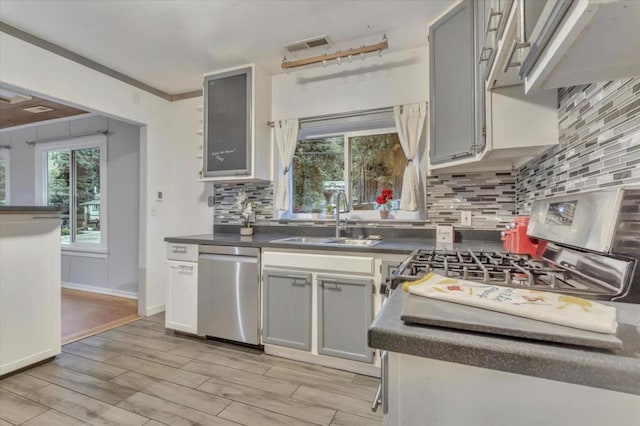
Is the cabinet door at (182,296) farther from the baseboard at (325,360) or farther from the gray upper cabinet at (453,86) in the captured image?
the gray upper cabinet at (453,86)

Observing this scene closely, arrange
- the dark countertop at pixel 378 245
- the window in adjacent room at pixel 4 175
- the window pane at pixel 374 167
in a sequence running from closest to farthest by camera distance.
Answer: the dark countertop at pixel 378 245 → the window pane at pixel 374 167 → the window in adjacent room at pixel 4 175

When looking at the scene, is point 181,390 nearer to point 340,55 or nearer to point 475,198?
point 475,198

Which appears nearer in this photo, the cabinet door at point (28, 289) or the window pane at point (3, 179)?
the cabinet door at point (28, 289)

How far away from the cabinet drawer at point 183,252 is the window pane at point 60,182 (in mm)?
2746

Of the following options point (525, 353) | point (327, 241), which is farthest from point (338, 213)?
point (525, 353)

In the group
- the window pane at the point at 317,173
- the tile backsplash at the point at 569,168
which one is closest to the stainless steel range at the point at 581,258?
the tile backsplash at the point at 569,168

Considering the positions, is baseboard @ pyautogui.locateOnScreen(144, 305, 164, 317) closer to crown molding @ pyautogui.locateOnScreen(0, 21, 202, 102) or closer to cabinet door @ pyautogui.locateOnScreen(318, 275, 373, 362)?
cabinet door @ pyautogui.locateOnScreen(318, 275, 373, 362)

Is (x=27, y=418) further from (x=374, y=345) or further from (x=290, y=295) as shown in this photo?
(x=374, y=345)

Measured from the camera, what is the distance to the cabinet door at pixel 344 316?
1993 millimetres

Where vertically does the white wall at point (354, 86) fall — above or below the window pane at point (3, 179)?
above

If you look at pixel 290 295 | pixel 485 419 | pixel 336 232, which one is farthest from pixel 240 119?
pixel 485 419

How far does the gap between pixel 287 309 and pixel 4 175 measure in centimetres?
563

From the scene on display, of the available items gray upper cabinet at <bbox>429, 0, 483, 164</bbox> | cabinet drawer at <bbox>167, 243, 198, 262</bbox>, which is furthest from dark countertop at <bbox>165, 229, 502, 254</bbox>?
gray upper cabinet at <bbox>429, 0, 483, 164</bbox>

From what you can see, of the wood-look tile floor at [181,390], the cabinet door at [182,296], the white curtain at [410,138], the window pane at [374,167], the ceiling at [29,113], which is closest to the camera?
the wood-look tile floor at [181,390]
